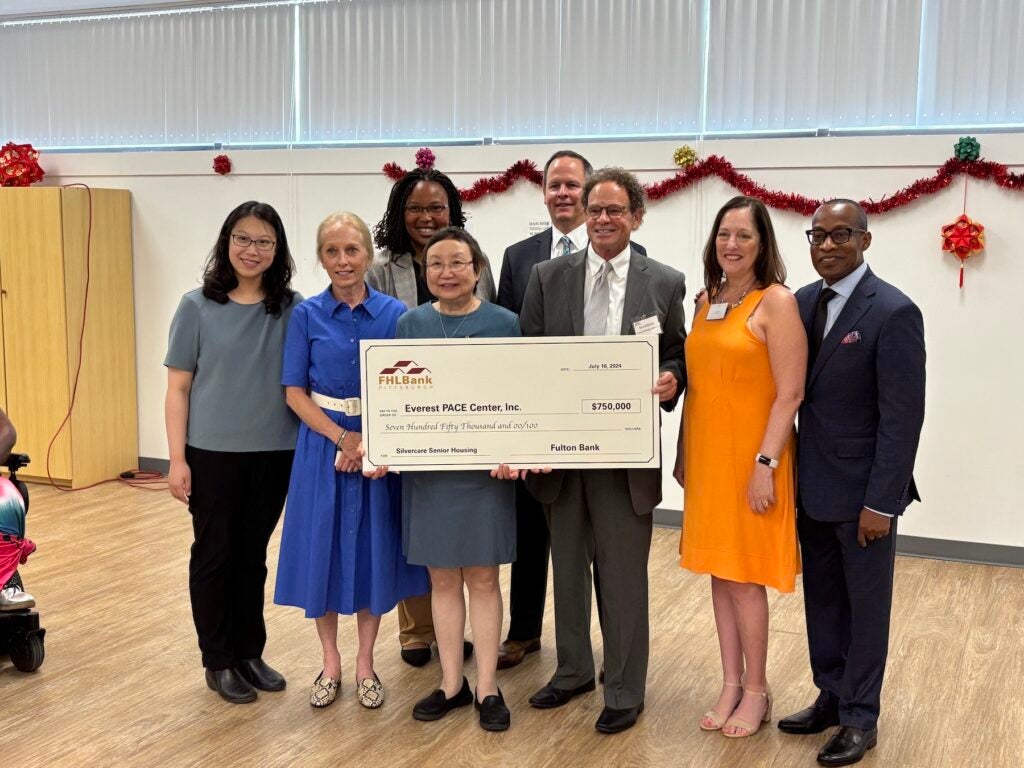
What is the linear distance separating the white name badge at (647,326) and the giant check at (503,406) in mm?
102

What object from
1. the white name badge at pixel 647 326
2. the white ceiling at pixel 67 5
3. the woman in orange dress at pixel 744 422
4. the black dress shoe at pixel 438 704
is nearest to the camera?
the woman in orange dress at pixel 744 422

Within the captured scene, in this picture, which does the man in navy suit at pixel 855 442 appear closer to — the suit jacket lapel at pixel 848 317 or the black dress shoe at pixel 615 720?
the suit jacket lapel at pixel 848 317

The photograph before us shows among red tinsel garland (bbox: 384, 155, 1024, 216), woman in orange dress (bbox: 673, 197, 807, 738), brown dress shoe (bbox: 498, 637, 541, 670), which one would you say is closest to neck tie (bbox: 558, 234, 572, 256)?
woman in orange dress (bbox: 673, 197, 807, 738)

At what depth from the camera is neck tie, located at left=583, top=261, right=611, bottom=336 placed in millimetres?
3127

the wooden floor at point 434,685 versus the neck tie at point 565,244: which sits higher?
the neck tie at point 565,244

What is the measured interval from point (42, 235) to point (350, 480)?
400 centimetres

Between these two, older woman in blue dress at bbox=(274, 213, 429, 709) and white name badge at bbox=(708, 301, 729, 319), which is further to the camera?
older woman in blue dress at bbox=(274, 213, 429, 709)

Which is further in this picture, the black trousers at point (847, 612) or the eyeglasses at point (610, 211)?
the eyeglasses at point (610, 211)

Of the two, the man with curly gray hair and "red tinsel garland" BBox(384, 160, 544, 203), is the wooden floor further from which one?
"red tinsel garland" BBox(384, 160, 544, 203)

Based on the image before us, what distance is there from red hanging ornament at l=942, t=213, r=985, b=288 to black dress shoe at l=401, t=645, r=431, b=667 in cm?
306

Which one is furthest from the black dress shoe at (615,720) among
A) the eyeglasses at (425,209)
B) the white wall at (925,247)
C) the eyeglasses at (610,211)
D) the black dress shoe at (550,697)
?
the white wall at (925,247)

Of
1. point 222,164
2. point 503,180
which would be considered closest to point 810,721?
point 503,180

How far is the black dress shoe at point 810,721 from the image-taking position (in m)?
3.16

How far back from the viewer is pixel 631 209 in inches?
121
